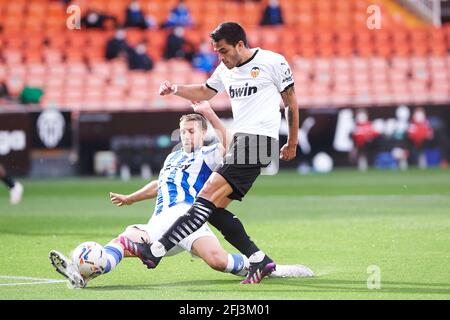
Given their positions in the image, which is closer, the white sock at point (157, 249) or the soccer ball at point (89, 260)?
the soccer ball at point (89, 260)

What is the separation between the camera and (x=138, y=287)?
25.8ft

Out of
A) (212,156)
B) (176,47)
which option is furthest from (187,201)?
(176,47)

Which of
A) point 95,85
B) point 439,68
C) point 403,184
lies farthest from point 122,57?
point 403,184

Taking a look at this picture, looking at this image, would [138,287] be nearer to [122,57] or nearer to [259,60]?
[259,60]

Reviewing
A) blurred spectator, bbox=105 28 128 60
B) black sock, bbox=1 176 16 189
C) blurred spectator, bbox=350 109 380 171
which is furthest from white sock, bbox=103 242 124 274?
blurred spectator, bbox=105 28 128 60

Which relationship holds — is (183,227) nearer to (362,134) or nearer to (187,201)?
(187,201)

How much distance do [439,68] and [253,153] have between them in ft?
63.1

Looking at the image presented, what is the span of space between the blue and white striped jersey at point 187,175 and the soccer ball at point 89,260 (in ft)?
2.99

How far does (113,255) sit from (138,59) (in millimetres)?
18651

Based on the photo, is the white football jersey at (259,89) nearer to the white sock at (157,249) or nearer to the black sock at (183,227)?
the black sock at (183,227)

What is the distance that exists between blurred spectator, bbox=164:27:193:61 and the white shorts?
1847 cm

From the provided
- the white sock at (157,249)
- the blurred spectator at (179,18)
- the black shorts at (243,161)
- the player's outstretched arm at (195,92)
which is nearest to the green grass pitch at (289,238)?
the white sock at (157,249)

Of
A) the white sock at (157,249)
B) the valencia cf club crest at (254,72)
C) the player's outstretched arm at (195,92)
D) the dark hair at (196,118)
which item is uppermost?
the valencia cf club crest at (254,72)

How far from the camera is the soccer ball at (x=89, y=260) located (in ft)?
A: 25.5
